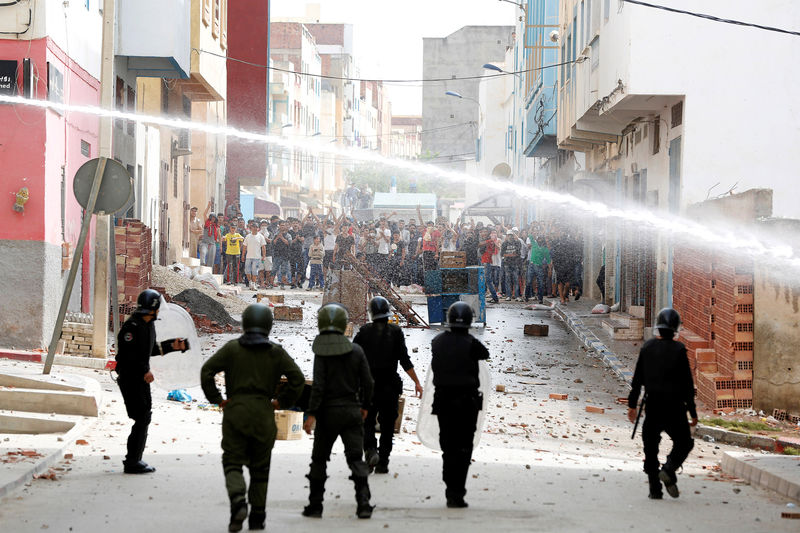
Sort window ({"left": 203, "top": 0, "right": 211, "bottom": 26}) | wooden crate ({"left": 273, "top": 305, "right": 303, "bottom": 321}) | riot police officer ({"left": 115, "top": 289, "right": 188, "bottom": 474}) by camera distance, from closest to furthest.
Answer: riot police officer ({"left": 115, "top": 289, "right": 188, "bottom": 474})
wooden crate ({"left": 273, "top": 305, "right": 303, "bottom": 321})
window ({"left": 203, "top": 0, "right": 211, "bottom": 26})

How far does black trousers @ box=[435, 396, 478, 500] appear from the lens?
24.5 ft

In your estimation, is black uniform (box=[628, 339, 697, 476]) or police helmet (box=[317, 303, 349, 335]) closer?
police helmet (box=[317, 303, 349, 335])

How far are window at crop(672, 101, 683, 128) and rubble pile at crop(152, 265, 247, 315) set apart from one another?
8.73m

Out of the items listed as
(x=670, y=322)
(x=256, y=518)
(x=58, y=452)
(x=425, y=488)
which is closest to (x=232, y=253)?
(x=58, y=452)

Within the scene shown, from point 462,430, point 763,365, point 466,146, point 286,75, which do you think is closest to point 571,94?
point 763,365

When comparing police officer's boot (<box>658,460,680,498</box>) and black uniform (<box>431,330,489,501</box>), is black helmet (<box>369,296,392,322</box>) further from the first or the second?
police officer's boot (<box>658,460,680,498</box>)

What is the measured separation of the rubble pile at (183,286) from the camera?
2187 cm

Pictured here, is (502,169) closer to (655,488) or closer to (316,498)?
(655,488)

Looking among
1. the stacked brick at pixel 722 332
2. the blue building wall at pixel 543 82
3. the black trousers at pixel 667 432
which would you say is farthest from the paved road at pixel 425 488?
the blue building wall at pixel 543 82

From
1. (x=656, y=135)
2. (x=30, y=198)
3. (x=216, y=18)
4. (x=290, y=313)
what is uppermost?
(x=216, y=18)

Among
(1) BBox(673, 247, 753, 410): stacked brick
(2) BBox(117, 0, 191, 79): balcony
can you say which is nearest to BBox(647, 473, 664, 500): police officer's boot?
(1) BBox(673, 247, 753, 410): stacked brick

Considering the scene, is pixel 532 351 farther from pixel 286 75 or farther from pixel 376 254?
pixel 286 75

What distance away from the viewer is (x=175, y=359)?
30.3 ft

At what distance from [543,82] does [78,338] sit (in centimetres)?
2184
